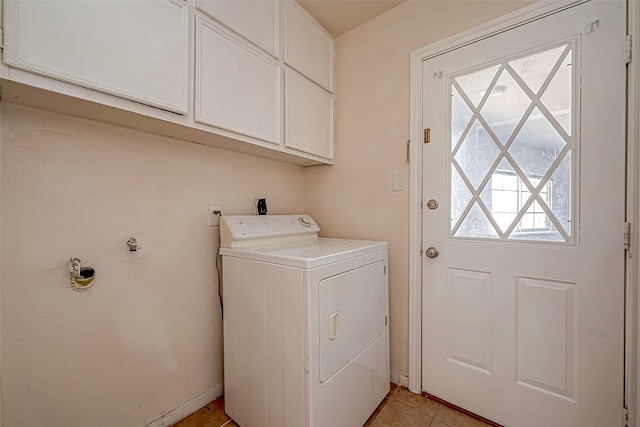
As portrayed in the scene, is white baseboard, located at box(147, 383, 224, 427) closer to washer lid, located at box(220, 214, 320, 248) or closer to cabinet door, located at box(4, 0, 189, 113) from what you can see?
washer lid, located at box(220, 214, 320, 248)

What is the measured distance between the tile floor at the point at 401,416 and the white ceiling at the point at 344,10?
2.53 metres

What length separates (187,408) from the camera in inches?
58.3

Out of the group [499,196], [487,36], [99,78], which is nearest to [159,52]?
[99,78]

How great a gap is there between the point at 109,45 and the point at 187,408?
70.4 inches

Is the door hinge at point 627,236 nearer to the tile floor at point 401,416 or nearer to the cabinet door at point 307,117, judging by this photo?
the tile floor at point 401,416

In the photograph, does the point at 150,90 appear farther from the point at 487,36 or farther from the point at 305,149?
the point at 487,36

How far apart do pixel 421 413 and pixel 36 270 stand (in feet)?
6.52

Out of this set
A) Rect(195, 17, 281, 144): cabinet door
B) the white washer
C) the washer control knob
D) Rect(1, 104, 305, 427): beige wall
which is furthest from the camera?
the washer control knob

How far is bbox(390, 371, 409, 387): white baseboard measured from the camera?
1.73m

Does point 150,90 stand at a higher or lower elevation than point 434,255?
higher

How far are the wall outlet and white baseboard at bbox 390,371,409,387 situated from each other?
1531mm

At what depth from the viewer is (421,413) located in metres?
1.50

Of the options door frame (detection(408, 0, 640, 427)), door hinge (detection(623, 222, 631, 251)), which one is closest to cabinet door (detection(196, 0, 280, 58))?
door frame (detection(408, 0, 640, 427))

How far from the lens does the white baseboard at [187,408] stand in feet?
4.52
